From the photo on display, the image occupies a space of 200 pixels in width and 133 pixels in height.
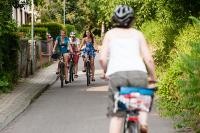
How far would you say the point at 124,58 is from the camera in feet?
23.7

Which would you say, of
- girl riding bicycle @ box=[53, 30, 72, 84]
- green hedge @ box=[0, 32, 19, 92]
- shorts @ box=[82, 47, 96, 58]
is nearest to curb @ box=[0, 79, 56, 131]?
green hedge @ box=[0, 32, 19, 92]

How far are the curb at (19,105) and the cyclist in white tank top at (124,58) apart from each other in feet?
14.5

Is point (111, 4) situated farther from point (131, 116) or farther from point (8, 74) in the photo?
point (131, 116)

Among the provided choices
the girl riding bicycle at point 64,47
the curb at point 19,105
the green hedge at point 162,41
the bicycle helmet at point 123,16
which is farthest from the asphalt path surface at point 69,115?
the bicycle helmet at point 123,16

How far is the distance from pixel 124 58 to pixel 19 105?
297 inches

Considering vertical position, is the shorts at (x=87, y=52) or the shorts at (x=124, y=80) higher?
the shorts at (x=124, y=80)

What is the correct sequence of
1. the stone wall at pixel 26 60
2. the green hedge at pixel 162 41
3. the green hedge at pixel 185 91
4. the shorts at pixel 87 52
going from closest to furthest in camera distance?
the green hedge at pixel 185 91 → the green hedge at pixel 162 41 → the shorts at pixel 87 52 → the stone wall at pixel 26 60

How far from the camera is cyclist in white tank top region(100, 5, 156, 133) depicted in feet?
23.6

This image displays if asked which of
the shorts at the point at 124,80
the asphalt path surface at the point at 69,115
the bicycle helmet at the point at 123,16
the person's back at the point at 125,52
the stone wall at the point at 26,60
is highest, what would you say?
the bicycle helmet at the point at 123,16

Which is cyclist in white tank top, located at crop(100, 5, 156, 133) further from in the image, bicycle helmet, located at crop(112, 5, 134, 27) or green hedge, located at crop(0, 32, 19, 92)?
green hedge, located at crop(0, 32, 19, 92)

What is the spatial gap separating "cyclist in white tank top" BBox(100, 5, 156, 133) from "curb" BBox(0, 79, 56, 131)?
175 inches

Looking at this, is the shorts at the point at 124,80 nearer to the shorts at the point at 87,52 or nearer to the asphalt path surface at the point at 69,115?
the asphalt path surface at the point at 69,115

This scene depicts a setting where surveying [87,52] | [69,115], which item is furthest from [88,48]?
[69,115]

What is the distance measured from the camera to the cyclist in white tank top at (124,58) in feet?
23.6
